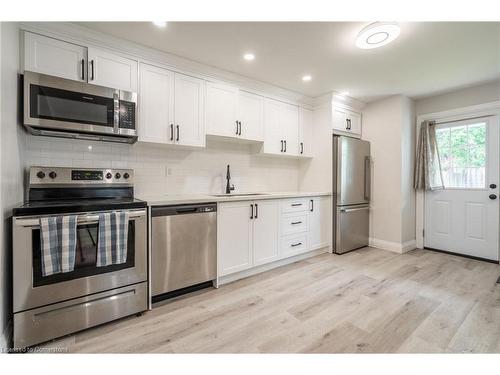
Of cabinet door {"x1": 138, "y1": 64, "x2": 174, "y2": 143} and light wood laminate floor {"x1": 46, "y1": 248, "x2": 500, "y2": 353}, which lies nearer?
light wood laminate floor {"x1": 46, "y1": 248, "x2": 500, "y2": 353}

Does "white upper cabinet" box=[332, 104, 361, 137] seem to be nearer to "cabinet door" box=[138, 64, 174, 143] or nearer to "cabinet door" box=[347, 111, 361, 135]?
"cabinet door" box=[347, 111, 361, 135]

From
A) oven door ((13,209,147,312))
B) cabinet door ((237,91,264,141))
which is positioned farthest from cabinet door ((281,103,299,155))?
oven door ((13,209,147,312))

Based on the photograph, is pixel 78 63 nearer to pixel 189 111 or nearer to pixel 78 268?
pixel 189 111

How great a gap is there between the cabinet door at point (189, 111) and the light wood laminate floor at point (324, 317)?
163 centimetres

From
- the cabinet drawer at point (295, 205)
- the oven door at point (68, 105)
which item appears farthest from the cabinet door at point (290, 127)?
the oven door at point (68, 105)

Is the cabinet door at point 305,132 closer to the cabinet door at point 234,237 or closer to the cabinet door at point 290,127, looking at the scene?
the cabinet door at point 290,127

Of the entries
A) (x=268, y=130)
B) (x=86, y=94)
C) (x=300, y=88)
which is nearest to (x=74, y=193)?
(x=86, y=94)

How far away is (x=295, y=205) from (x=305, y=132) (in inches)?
51.6

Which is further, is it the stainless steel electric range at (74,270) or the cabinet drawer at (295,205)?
the cabinet drawer at (295,205)

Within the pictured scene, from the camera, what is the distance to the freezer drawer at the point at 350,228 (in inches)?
136

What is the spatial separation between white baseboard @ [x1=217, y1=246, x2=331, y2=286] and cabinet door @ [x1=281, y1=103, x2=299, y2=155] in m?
1.52

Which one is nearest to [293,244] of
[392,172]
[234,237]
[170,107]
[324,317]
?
[234,237]

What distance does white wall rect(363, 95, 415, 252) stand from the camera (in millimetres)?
3541

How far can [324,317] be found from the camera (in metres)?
1.88
